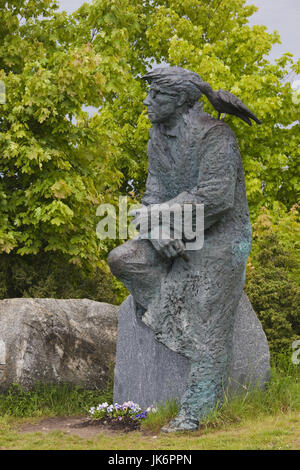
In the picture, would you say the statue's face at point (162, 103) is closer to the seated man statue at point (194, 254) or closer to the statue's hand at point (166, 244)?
the seated man statue at point (194, 254)

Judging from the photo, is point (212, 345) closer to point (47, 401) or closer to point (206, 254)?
point (206, 254)

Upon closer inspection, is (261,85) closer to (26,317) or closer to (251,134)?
(251,134)

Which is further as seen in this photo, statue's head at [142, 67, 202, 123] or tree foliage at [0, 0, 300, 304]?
tree foliage at [0, 0, 300, 304]

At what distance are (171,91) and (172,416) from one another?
110 inches

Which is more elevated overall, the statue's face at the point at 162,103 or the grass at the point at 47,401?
the statue's face at the point at 162,103

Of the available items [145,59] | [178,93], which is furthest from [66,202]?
[145,59]

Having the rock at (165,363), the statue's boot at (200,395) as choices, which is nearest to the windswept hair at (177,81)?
the rock at (165,363)

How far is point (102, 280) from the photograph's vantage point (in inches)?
415

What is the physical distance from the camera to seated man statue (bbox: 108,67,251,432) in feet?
19.2

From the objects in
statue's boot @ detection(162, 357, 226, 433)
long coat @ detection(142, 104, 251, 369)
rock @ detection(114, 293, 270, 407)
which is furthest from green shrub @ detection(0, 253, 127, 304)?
statue's boot @ detection(162, 357, 226, 433)

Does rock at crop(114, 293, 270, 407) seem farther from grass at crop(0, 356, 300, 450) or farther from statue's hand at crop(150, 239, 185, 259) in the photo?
statue's hand at crop(150, 239, 185, 259)

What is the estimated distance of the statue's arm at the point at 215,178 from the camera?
5863 millimetres

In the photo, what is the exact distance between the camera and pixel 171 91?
20.0 feet

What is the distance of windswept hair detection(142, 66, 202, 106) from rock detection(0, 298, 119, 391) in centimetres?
282
